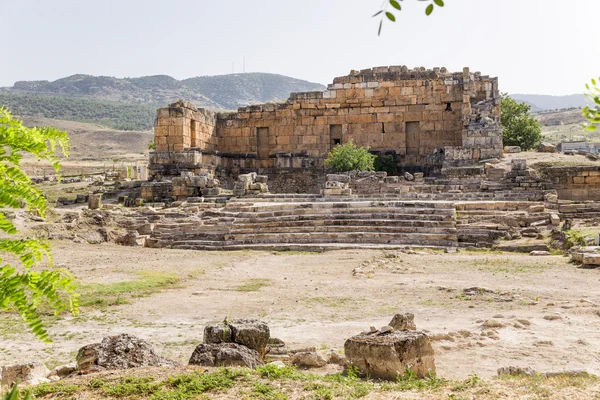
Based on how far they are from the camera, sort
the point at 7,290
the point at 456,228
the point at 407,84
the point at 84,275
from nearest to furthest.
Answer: the point at 7,290
the point at 84,275
the point at 456,228
the point at 407,84

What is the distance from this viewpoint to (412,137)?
82.6 ft

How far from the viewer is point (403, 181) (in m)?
20.5

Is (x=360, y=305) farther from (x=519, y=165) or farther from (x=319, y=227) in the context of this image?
(x=519, y=165)

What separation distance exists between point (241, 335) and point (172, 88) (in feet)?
492

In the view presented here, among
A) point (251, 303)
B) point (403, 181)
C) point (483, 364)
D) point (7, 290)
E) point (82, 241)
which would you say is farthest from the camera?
point (403, 181)

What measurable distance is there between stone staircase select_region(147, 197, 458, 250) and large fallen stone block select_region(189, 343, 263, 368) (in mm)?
8712

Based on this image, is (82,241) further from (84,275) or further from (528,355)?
(528,355)

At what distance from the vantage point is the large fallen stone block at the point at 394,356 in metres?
4.81

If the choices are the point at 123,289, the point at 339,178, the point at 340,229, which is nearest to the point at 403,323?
the point at 123,289

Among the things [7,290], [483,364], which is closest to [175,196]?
[483,364]

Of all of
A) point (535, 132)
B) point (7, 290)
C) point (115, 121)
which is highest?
point (115, 121)

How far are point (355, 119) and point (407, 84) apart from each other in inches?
101

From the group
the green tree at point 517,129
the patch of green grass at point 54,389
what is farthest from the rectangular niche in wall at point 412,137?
the patch of green grass at point 54,389

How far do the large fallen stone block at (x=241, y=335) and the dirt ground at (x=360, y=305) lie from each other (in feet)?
1.50
